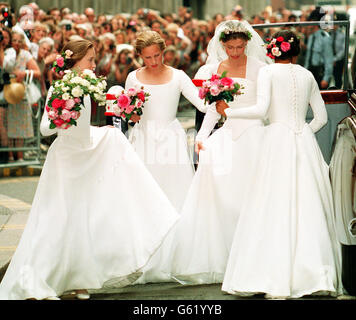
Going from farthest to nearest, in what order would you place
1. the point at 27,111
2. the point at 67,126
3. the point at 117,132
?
1. the point at 27,111
2. the point at 117,132
3. the point at 67,126

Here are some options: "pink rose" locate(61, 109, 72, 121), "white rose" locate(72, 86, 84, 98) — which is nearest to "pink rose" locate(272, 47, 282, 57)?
"white rose" locate(72, 86, 84, 98)

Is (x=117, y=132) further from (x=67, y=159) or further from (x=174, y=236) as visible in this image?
(x=174, y=236)

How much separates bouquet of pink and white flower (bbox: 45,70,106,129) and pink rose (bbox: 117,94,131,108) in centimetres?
89

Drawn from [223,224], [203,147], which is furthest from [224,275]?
[203,147]

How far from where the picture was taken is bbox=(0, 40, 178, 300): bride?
23.9ft

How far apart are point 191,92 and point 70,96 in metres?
1.62

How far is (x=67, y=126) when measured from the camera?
727cm

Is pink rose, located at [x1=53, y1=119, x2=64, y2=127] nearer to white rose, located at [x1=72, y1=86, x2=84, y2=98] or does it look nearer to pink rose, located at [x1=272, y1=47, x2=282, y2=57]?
white rose, located at [x1=72, y1=86, x2=84, y2=98]

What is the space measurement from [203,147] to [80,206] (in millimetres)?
1285

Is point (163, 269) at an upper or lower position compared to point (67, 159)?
lower

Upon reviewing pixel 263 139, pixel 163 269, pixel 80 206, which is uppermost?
pixel 263 139

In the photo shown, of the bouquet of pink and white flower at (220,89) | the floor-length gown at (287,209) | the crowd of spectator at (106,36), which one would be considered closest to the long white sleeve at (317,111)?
the floor-length gown at (287,209)

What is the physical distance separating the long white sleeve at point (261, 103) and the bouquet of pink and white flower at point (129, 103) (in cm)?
114

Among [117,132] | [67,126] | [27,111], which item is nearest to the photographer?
[67,126]
